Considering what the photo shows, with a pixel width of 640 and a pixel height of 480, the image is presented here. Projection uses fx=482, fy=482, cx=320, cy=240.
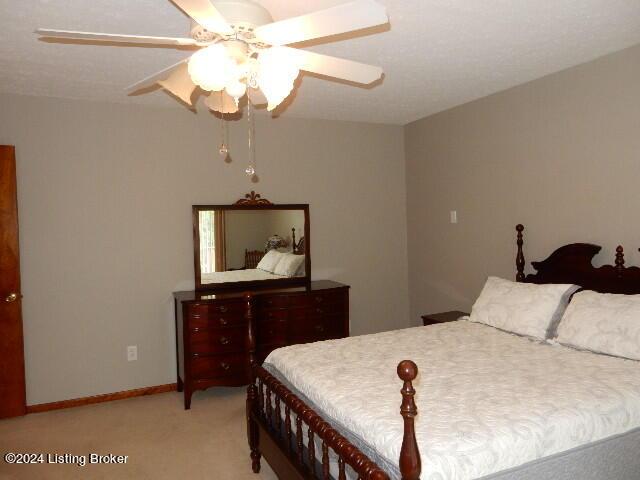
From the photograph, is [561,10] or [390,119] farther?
[390,119]

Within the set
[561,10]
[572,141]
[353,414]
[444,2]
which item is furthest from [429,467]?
[572,141]

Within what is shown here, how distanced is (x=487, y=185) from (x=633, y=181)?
120 cm

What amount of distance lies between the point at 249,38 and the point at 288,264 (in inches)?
115

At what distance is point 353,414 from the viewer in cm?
190

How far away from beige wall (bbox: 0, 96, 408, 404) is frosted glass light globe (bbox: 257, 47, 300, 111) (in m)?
2.42

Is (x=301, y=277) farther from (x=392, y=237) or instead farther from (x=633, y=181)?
(x=633, y=181)

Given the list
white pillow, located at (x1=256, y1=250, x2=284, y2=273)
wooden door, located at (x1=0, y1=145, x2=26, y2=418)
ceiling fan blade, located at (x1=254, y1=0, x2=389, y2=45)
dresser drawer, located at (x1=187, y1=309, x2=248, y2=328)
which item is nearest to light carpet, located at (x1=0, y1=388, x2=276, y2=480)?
wooden door, located at (x1=0, y1=145, x2=26, y2=418)

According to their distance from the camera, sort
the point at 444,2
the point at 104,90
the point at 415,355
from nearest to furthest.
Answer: the point at 444,2
the point at 415,355
the point at 104,90

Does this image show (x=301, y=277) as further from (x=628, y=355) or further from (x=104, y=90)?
(x=628, y=355)

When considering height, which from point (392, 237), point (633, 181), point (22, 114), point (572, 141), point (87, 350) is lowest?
point (87, 350)

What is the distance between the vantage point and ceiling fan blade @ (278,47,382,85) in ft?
6.54

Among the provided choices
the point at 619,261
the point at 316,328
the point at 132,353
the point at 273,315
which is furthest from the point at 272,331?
the point at 619,261

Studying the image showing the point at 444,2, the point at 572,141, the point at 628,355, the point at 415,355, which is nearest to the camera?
the point at 444,2

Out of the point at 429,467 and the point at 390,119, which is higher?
the point at 390,119
